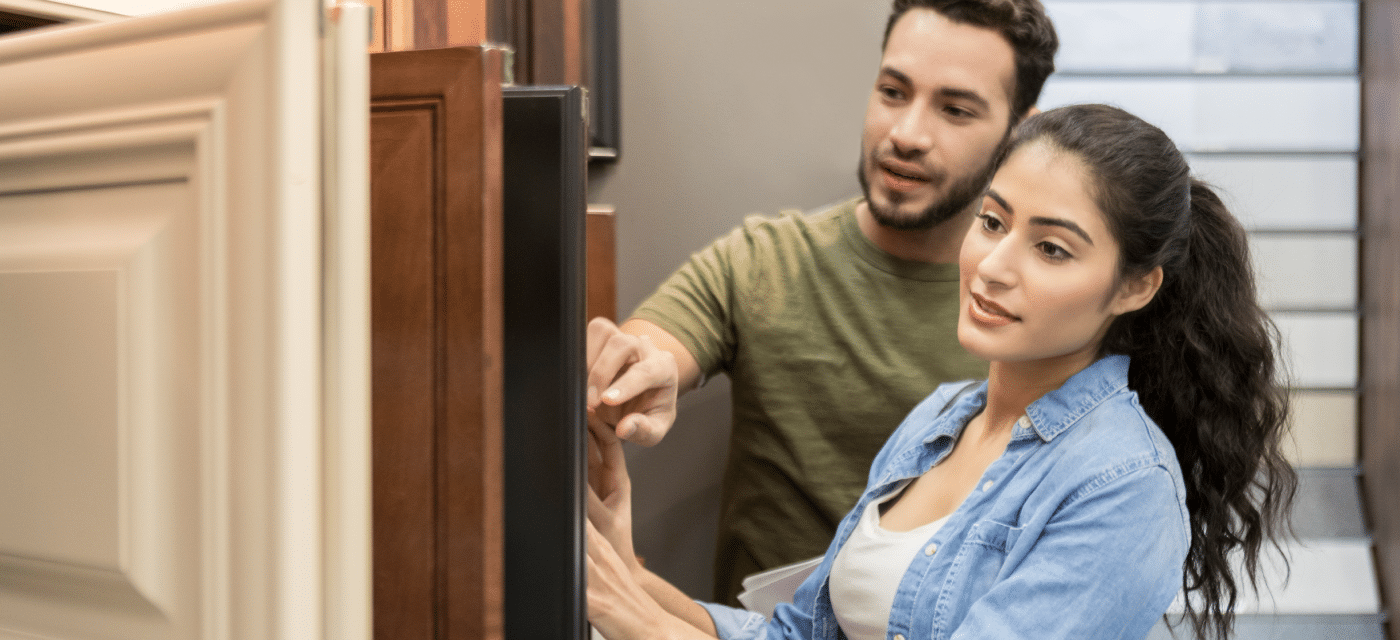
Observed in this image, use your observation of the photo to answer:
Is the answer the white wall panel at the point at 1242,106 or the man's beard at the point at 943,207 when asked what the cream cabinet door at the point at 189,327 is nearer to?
the man's beard at the point at 943,207

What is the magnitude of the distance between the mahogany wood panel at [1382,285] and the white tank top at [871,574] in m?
2.23

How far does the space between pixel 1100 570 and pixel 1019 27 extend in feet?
3.18

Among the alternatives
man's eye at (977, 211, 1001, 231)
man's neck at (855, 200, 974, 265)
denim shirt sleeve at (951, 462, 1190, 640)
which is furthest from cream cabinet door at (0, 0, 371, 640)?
man's neck at (855, 200, 974, 265)

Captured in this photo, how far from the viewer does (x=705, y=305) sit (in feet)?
5.26

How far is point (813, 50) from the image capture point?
1834mm

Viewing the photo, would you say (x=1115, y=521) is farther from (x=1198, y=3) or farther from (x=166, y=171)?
(x=1198, y=3)

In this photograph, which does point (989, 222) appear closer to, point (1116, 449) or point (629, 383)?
point (1116, 449)

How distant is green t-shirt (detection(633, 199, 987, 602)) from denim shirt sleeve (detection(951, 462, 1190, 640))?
76cm

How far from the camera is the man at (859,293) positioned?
1481 mm

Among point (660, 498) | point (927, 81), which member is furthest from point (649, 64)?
point (660, 498)

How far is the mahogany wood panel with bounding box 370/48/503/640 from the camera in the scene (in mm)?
556

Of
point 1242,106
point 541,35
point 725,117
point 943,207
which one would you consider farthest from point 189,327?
point 1242,106

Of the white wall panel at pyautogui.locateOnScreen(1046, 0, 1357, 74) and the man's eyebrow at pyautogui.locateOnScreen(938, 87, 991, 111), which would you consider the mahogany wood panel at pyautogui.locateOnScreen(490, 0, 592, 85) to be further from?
the white wall panel at pyautogui.locateOnScreen(1046, 0, 1357, 74)

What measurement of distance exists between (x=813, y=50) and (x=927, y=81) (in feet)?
1.38
